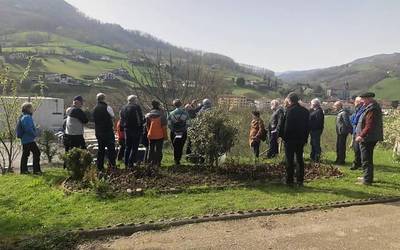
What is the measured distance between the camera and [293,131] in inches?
346

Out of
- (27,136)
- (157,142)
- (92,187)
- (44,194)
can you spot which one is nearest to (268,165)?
(157,142)

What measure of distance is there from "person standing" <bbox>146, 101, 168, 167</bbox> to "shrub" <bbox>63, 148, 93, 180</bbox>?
2.08 m

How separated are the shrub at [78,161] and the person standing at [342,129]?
6.98m

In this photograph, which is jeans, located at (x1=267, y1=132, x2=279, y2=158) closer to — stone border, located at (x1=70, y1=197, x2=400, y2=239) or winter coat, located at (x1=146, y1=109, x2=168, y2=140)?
winter coat, located at (x1=146, y1=109, x2=168, y2=140)

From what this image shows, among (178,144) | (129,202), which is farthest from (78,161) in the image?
(178,144)

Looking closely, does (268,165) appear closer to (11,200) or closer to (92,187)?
(92,187)

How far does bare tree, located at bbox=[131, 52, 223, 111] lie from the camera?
34.7m

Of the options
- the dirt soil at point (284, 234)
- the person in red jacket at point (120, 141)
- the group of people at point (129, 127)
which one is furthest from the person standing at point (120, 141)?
the dirt soil at point (284, 234)

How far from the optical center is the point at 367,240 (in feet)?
19.3

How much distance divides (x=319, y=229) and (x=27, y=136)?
7672mm

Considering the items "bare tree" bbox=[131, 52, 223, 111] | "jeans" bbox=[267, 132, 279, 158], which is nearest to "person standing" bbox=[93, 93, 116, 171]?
"jeans" bbox=[267, 132, 279, 158]

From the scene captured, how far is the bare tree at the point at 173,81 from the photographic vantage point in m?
34.7

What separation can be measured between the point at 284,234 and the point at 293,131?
3.13m

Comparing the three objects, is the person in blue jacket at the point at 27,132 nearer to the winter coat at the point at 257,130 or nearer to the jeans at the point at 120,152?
the jeans at the point at 120,152
